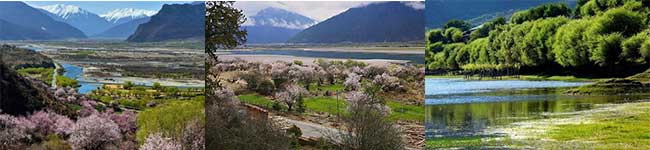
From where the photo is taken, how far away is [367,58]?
31.9 ft

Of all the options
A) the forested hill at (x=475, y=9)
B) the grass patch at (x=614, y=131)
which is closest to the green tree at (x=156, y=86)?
the forested hill at (x=475, y=9)

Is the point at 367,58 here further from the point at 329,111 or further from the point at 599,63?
the point at 599,63

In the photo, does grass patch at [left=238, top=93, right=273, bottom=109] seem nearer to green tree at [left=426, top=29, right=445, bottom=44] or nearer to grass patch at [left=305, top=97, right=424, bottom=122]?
grass patch at [left=305, top=97, right=424, bottom=122]

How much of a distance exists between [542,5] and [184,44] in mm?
4096

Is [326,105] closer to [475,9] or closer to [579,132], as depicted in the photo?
[475,9]

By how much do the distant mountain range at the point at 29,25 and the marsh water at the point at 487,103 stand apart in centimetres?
425

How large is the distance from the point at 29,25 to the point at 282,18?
292cm

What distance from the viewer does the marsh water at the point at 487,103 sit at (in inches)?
357

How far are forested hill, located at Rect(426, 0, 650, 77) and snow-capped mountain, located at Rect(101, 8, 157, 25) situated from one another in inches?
134

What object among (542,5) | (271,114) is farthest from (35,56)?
(542,5)

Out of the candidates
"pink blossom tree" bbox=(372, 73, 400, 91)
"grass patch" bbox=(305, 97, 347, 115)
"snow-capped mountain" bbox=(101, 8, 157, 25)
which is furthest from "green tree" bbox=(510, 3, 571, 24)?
"snow-capped mountain" bbox=(101, 8, 157, 25)

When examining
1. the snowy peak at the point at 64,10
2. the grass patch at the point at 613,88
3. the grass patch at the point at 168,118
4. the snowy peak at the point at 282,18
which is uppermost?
the snowy peak at the point at 64,10

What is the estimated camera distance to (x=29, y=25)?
9125 millimetres

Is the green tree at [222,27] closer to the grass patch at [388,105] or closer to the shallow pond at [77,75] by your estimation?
the grass patch at [388,105]
